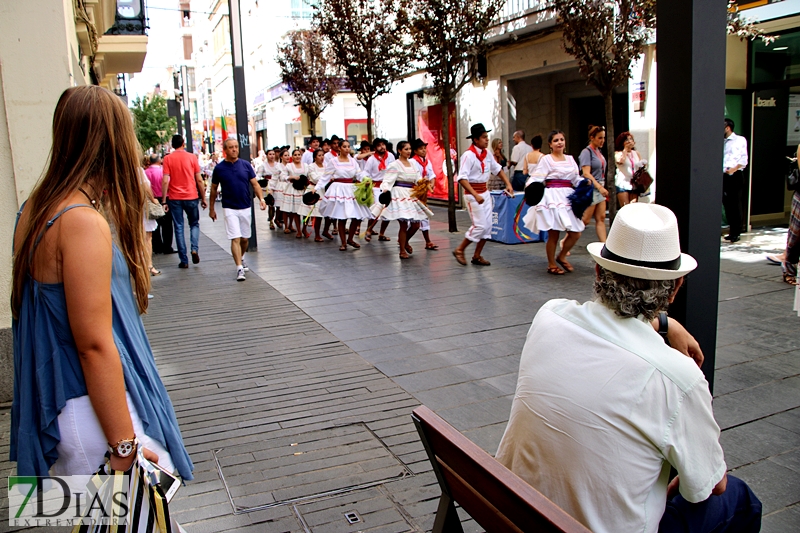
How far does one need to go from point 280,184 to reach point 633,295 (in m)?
14.0

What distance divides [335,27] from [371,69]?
1335mm

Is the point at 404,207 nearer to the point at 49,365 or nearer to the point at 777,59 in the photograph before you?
the point at 777,59

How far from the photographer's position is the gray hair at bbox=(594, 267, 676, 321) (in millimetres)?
2105

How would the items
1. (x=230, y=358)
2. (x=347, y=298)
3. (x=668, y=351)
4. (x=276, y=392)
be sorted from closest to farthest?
1. (x=668, y=351)
2. (x=276, y=392)
3. (x=230, y=358)
4. (x=347, y=298)

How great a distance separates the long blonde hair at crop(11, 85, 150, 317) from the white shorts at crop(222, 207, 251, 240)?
774 centimetres

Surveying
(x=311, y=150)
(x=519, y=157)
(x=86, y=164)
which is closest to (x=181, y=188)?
(x=311, y=150)

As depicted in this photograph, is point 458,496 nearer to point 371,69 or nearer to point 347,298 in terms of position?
point 347,298

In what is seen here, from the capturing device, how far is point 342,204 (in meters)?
12.8

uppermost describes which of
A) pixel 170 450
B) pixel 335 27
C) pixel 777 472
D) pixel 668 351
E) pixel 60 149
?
pixel 335 27

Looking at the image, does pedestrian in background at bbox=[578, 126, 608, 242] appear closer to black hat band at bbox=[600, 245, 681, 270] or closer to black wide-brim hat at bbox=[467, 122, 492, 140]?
black wide-brim hat at bbox=[467, 122, 492, 140]

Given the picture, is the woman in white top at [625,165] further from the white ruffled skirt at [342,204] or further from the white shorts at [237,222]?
the white shorts at [237,222]

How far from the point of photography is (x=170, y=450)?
90.6 inches

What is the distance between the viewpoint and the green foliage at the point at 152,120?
161 ft

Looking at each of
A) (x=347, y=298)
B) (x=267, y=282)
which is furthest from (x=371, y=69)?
(x=347, y=298)
